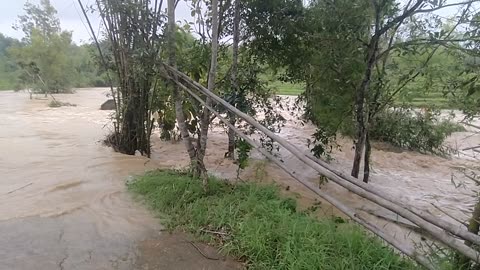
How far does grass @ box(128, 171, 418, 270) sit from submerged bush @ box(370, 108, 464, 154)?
5.69 metres

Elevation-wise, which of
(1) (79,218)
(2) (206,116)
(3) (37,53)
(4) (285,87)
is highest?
(3) (37,53)

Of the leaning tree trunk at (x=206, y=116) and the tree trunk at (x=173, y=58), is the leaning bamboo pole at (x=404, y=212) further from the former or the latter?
the tree trunk at (x=173, y=58)

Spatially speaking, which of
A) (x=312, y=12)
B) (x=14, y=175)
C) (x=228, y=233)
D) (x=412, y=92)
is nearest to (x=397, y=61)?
(x=412, y=92)

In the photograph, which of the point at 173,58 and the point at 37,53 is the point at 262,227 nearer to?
the point at 173,58

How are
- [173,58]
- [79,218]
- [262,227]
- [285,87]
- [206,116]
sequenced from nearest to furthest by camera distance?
[262,227] < [79,218] < [173,58] < [206,116] < [285,87]

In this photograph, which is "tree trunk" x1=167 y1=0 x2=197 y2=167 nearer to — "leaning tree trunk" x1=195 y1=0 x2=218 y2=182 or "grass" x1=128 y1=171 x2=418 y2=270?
"leaning tree trunk" x1=195 y1=0 x2=218 y2=182

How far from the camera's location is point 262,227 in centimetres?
263

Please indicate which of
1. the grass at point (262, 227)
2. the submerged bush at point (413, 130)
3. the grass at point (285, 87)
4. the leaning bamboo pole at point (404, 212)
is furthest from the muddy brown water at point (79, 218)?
the submerged bush at point (413, 130)

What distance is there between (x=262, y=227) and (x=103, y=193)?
182 centimetres

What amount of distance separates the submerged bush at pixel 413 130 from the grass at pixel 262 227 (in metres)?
5.69

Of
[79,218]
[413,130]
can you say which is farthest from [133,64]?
[413,130]

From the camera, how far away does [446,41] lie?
3988 millimetres

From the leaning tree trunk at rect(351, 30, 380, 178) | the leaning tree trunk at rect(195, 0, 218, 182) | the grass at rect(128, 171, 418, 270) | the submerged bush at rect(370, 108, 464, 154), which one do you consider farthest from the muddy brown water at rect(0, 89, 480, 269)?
the leaning tree trunk at rect(351, 30, 380, 178)

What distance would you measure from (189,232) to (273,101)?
11.4 ft
